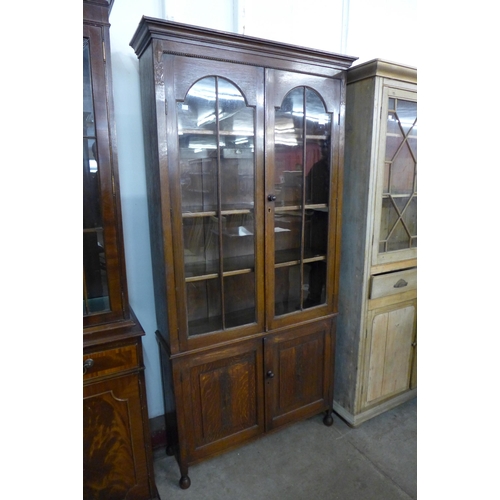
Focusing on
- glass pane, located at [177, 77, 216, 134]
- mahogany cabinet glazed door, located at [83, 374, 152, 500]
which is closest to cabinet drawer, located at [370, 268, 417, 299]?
glass pane, located at [177, 77, 216, 134]

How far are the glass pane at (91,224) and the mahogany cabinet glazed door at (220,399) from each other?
1.62ft

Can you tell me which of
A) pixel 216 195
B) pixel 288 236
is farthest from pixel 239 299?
pixel 216 195

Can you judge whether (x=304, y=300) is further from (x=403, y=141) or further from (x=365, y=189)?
(x=403, y=141)

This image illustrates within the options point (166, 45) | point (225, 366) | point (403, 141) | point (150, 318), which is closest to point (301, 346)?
point (225, 366)

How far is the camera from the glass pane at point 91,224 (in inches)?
45.9

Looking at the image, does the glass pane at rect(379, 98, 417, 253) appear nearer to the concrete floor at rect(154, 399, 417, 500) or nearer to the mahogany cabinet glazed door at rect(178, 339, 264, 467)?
the mahogany cabinet glazed door at rect(178, 339, 264, 467)

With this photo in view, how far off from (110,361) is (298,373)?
102cm

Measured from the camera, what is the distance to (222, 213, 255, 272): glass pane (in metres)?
1.60

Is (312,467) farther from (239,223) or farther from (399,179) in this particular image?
(399,179)

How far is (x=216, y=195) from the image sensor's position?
60.4 inches

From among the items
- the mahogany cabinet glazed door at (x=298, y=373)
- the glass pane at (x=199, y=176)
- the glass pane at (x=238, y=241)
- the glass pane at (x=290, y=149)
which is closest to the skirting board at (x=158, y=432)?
the mahogany cabinet glazed door at (x=298, y=373)
